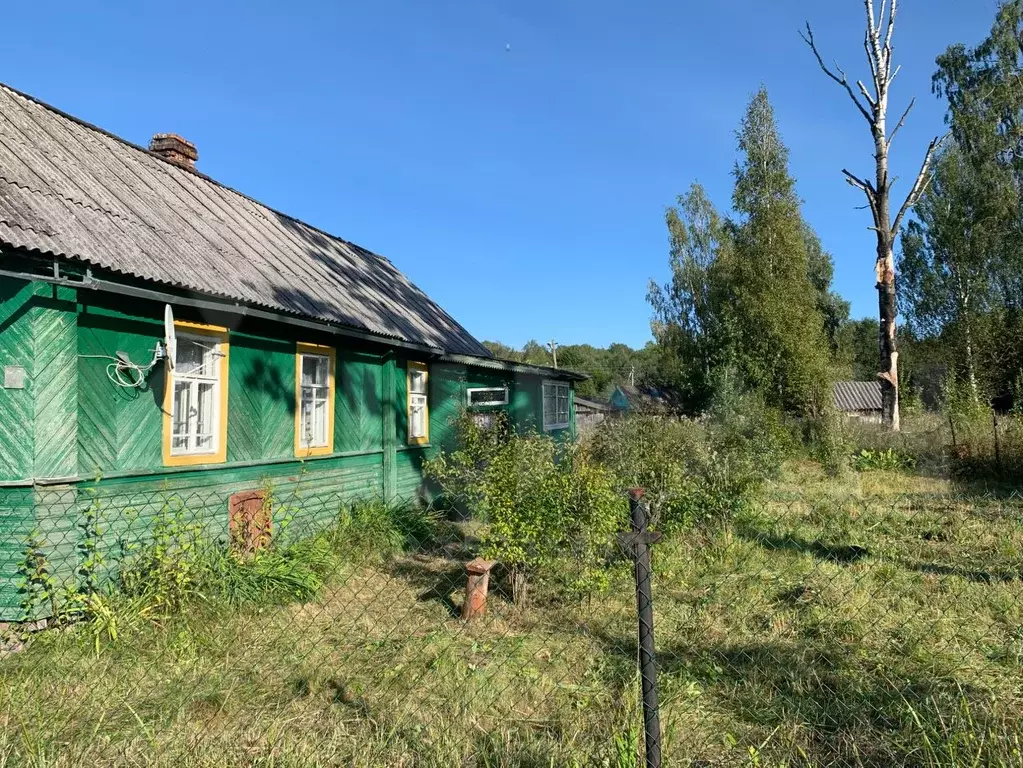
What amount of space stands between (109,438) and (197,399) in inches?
45.3

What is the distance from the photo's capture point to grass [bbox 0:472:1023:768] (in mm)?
3082

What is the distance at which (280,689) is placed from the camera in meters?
→ 3.88

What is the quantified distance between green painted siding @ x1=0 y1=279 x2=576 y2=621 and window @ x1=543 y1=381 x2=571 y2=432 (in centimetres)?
860

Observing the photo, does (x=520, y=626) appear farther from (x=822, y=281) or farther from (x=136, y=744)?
(x=822, y=281)

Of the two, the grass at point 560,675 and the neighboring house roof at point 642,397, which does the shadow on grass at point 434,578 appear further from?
the neighboring house roof at point 642,397

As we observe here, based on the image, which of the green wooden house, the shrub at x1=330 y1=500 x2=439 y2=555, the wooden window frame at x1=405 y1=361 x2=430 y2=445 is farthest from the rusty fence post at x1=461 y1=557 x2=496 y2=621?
the wooden window frame at x1=405 y1=361 x2=430 y2=445

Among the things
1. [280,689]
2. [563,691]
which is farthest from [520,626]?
[280,689]

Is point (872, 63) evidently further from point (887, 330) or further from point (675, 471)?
point (675, 471)

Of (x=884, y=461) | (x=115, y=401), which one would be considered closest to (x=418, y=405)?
(x=115, y=401)

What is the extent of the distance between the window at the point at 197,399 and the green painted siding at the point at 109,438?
0.35 ft

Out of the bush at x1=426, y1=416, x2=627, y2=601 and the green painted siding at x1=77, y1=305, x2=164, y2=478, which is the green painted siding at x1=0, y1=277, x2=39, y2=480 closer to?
the green painted siding at x1=77, y1=305, x2=164, y2=478

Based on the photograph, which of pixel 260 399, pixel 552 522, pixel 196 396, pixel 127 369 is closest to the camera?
pixel 552 522

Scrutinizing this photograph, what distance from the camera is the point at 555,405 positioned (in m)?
17.6

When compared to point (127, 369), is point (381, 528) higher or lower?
lower
